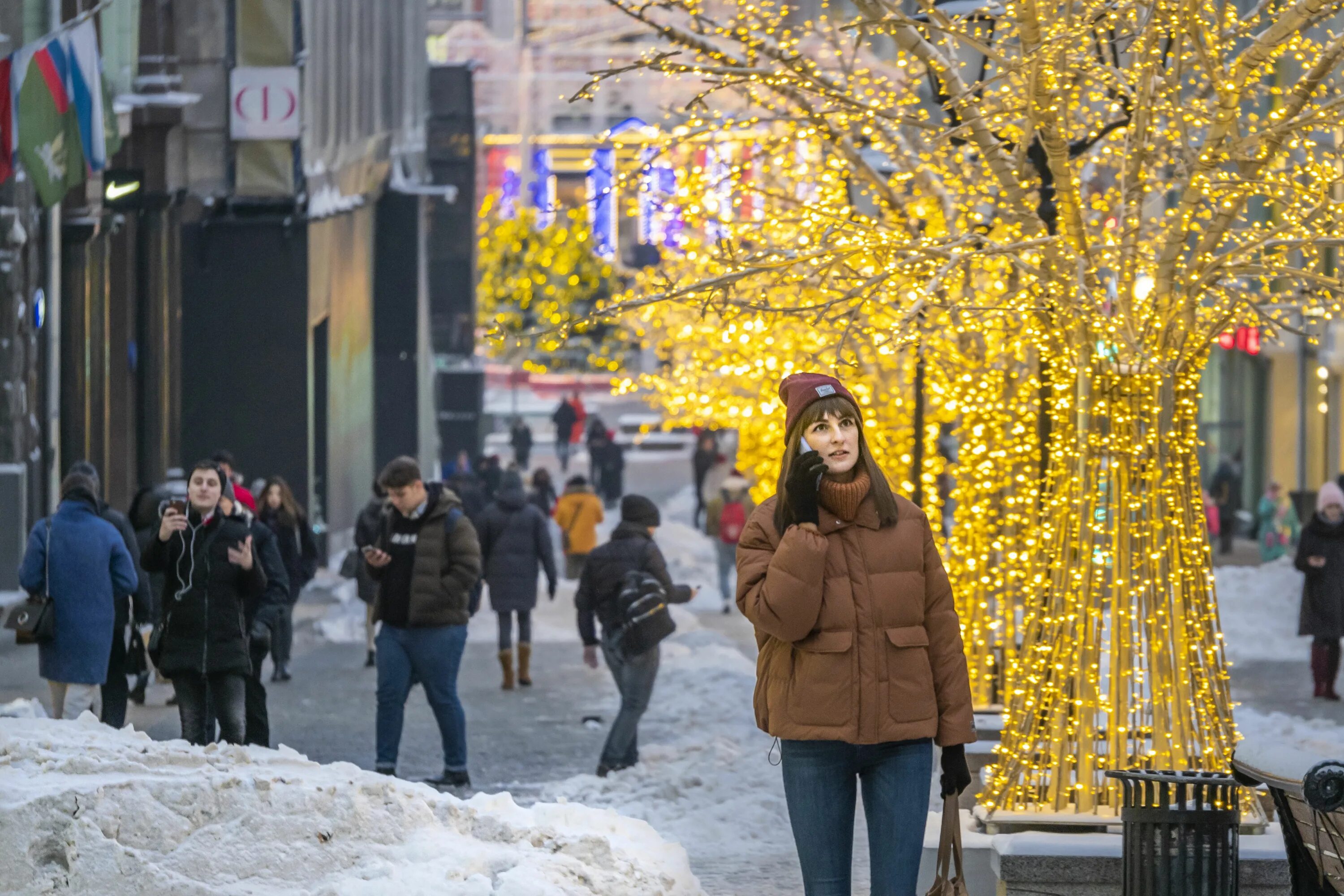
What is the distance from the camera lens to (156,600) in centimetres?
1381

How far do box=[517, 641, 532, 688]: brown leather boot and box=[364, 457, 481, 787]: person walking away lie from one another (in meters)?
4.66

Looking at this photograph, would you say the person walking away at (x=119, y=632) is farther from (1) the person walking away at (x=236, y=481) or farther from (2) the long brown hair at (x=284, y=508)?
(2) the long brown hair at (x=284, y=508)

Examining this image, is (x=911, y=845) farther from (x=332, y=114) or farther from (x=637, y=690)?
(x=332, y=114)

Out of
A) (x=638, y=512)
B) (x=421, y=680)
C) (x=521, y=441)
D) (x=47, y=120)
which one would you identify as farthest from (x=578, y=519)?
(x=521, y=441)

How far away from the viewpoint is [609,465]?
38281 mm

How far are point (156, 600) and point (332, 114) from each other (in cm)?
1441

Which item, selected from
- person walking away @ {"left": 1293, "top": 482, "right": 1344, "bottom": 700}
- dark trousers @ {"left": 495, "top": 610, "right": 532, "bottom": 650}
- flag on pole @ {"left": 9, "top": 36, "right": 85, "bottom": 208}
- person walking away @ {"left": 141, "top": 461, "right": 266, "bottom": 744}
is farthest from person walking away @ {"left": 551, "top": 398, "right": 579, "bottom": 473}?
person walking away @ {"left": 141, "top": 461, "right": 266, "bottom": 744}

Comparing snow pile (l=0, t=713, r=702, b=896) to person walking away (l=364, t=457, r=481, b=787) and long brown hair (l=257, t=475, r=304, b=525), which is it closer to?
person walking away (l=364, t=457, r=481, b=787)

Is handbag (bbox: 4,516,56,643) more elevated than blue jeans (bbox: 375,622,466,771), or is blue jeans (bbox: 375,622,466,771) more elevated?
handbag (bbox: 4,516,56,643)

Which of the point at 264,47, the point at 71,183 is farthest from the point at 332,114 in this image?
the point at 71,183

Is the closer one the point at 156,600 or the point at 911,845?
the point at 911,845

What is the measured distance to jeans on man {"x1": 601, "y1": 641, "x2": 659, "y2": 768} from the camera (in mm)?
10773

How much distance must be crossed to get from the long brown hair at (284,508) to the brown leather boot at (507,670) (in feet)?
6.05

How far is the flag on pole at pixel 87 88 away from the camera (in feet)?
59.9
